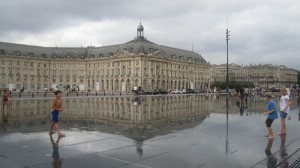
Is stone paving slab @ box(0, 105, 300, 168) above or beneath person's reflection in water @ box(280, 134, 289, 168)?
above

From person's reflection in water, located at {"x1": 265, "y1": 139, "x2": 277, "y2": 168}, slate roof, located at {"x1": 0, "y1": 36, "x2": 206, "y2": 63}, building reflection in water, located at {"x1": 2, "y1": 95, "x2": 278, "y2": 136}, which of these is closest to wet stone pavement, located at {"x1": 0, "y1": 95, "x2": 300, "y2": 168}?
person's reflection in water, located at {"x1": 265, "y1": 139, "x2": 277, "y2": 168}

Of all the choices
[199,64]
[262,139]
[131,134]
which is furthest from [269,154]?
[199,64]

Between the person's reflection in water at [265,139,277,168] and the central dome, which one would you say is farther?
the central dome

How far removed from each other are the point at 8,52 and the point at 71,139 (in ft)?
328

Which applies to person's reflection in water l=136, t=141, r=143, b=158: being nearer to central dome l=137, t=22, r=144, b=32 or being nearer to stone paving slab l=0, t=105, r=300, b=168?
stone paving slab l=0, t=105, r=300, b=168

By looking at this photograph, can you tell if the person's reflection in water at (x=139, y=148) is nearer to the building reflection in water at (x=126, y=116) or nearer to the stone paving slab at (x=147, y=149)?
the stone paving slab at (x=147, y=149)

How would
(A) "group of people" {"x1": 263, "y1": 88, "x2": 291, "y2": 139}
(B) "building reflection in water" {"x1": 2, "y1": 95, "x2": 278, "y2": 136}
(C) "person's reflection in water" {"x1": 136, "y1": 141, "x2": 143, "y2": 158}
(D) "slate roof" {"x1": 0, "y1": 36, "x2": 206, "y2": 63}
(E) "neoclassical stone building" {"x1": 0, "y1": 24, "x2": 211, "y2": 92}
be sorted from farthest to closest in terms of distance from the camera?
(D) "slate roof" {"x1": 0, "y1": 36, "x2": 206, "y2": 63} < (E) "neoclassical stone building" {"x1": 0, "y1": 24, "x2": 211, "y2": 92} < (B) "building reflection in water" {"x1": 2, "y1": 95, "x2": 278, "y2": 136} < (A) "group of people" {"x1": 263, "y1": 88, "x2": 291, "y2": 139} < (C) "person's reflection in water" {"x1": 136, "y1": 141, "x2": 143, "y2": 158}

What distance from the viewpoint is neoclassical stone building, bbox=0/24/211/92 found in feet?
325

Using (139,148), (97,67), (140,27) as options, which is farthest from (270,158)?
(97,67)

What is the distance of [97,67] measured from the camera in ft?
365

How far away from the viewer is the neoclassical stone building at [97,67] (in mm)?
99062

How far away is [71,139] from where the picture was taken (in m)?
9.88

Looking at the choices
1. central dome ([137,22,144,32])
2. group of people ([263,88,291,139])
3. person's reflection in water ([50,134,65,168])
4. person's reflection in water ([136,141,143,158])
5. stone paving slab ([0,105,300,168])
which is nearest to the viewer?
person's reflection in water ([50,134,65,168])

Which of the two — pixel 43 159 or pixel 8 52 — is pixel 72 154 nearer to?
pixel 43 159
